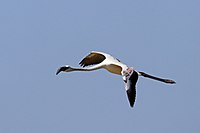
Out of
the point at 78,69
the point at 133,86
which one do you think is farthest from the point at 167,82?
the point at 133,86

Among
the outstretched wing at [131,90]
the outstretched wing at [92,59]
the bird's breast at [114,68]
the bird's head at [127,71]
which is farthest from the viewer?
the outstretched wing at [92,59]

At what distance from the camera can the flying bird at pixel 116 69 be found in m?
19.3

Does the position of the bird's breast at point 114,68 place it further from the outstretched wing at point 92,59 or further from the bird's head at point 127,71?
the outstretched wing at point 92,59

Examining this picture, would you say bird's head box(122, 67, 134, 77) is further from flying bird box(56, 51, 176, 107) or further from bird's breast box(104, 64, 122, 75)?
bird's breast box(104, 64, 122, 75)

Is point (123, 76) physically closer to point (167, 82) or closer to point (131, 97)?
point (131, 97)

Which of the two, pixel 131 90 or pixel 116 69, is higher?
pixel 116 69

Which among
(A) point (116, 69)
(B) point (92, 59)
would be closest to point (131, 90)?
(A) point (116, 69)

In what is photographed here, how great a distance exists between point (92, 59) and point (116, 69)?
4.03m

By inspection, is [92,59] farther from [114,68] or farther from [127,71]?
[127,71]

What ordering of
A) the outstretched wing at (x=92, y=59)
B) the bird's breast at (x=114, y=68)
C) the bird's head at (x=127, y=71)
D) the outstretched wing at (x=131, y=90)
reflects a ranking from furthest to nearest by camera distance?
the outstretched wing at (x=92, y=59), the bird's breast at (x=114, y=68), the bird's head at (x=127, y=71), the outstretched wing at (x=131, y=90)

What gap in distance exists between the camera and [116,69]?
71.3ft

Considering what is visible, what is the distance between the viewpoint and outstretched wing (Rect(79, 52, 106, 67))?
82.4 feet

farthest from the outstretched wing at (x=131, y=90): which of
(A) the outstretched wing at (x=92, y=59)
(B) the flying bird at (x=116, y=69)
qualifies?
(A) the outstretched wing at (x=92, y=59)

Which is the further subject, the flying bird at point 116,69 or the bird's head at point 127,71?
the bird's head at point 127,71
